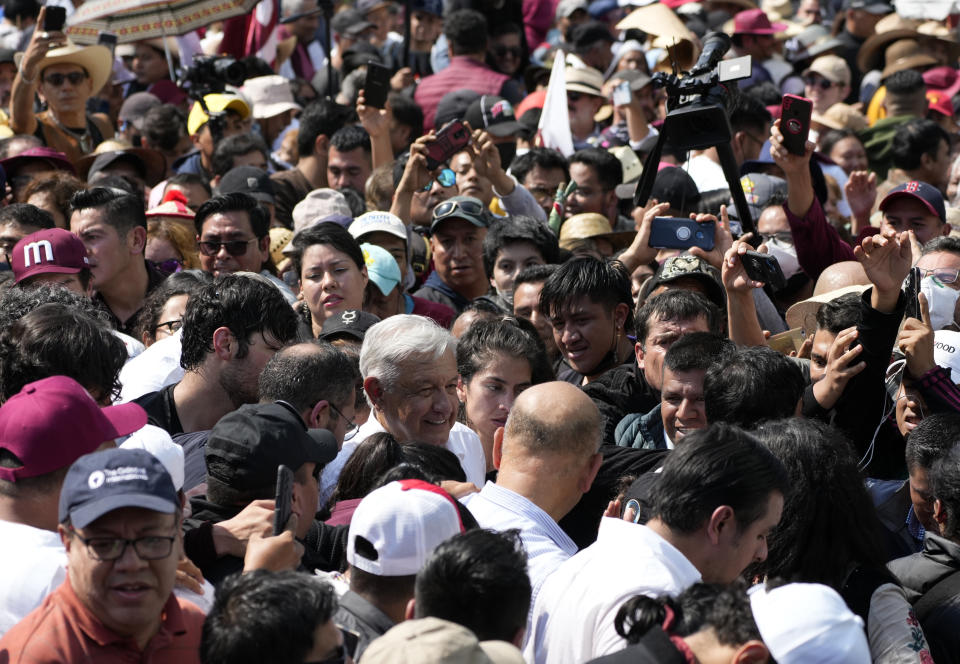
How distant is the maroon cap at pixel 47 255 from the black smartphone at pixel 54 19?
3.09 m

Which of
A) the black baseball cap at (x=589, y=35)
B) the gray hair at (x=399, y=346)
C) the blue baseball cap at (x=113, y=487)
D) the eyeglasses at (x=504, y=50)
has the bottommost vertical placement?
the eyeglasses at (x=504, y=50)

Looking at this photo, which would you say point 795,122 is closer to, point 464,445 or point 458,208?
point 458,208

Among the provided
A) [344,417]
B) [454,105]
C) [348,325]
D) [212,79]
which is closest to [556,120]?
[454,105]

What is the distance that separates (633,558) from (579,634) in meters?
0.22

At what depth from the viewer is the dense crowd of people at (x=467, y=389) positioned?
108 inches

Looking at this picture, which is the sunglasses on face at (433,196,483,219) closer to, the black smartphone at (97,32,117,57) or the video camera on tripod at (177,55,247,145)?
the video camera on tripod at (177,55,247,145)

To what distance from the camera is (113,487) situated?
270cm

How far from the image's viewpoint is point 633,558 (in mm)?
3141

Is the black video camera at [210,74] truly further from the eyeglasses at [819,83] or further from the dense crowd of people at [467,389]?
the eyeglasses at [819,83]

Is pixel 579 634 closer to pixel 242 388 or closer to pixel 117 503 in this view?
pixel 117 503

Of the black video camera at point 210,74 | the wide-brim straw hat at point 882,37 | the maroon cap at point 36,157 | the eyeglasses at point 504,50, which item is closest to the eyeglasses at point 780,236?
the maroon cap at point 36,157

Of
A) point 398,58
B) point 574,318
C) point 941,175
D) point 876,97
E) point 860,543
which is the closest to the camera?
point 860,543

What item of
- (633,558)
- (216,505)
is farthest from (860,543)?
(216,505)

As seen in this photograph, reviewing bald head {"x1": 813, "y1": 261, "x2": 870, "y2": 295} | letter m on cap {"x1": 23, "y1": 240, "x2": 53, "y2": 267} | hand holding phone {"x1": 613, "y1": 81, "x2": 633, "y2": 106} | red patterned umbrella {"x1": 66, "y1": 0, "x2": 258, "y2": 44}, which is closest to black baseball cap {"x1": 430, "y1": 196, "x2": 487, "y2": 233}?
bald head {"x1": 813, "y1": 261, "x2": 870, "y2": 295}
